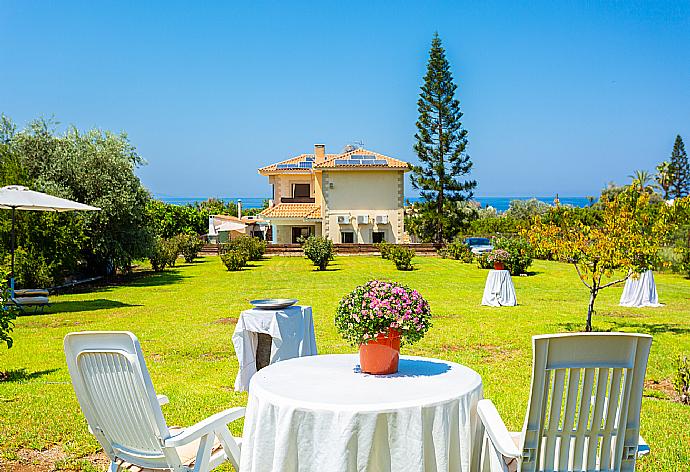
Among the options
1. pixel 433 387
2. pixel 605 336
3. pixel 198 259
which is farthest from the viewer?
pixel 198 259

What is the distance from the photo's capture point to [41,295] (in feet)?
48.1

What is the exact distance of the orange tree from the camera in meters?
10.1

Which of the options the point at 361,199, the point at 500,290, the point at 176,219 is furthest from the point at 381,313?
the point at 176,219

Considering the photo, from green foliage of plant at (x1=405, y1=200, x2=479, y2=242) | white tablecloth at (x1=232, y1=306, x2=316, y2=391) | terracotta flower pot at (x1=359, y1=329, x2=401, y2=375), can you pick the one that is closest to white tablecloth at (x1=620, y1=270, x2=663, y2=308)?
white tablecloth at (x1=232, y1=306, x2=316, y2=391)

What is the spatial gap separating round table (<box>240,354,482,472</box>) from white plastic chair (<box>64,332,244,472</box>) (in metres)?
0.21

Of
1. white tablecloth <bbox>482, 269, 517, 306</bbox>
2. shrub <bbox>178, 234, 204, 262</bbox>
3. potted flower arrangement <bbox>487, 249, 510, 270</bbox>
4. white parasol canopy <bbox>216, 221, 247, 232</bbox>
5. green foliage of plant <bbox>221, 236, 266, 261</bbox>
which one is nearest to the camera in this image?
white tablecloth <bbox>482, 269, 517, 306</bbox>

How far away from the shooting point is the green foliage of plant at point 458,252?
2996 cm

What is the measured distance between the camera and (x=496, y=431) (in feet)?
9.86

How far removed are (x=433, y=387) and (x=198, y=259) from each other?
32170mm

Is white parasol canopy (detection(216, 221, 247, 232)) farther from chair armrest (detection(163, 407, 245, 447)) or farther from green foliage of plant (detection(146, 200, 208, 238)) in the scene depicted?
chair armrest (detection(163, 407, 245, 447))

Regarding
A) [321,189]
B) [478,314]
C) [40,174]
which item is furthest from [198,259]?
[478,314]

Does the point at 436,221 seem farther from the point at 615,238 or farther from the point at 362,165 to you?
the point at 615,238

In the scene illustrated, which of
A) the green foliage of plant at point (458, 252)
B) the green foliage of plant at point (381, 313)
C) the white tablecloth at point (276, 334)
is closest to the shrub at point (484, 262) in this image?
the green foliage of plant at point (458, 252)

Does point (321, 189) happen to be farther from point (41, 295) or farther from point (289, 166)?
point (41, 295)
